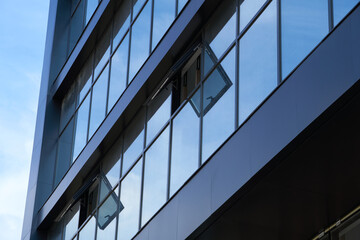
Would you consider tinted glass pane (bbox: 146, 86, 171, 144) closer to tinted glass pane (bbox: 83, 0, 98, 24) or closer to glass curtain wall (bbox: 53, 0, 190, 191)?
glass curtain wall (bbox: 53, 0, 190, 191)

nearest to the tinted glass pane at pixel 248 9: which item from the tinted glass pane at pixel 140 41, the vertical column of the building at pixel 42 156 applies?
the tinted glass pane at pixel 140 41

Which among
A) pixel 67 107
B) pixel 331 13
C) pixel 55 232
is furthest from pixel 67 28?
pixel 331 13

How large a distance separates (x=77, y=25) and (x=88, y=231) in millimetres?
9695

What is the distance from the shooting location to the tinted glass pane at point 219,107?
48.9 feet

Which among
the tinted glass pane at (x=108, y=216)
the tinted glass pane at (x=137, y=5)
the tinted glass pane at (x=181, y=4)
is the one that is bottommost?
the tinted glass pane at (x=108, y=216)

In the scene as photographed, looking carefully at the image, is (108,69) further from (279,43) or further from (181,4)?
(279,43)

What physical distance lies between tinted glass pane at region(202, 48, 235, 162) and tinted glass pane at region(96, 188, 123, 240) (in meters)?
4.57

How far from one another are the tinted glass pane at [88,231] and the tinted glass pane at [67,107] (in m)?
5.67

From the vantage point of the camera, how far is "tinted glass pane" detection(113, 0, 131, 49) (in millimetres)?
23402

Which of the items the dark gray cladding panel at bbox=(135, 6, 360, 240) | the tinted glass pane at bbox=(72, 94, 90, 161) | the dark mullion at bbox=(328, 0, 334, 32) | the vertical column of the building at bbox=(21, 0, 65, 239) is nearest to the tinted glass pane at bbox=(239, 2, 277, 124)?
the dark gray cladding panel at bbox=(135, 6, 360, 240)

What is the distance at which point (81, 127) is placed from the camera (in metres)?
25.2

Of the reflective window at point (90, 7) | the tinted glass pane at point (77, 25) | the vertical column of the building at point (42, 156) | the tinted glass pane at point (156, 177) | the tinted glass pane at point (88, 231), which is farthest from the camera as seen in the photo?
the tinted glass pane at point (77, 25)

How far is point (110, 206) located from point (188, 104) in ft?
15.1

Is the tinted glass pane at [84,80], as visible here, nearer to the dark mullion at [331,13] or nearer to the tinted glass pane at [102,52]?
the tinted glass pane at [102,52]
